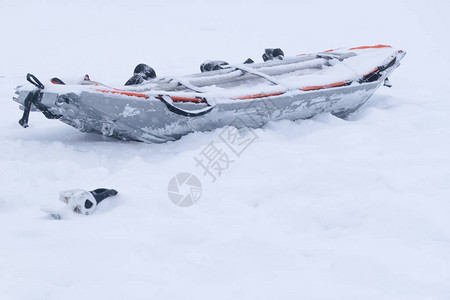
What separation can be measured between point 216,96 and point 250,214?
1.55 metres

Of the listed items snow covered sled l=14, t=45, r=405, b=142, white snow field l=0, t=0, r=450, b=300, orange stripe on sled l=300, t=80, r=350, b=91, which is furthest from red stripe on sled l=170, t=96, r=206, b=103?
orange stripe on sled l=300, t=80, r=350, b=91

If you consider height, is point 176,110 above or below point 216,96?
below

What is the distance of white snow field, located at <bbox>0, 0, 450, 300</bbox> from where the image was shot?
2.13m

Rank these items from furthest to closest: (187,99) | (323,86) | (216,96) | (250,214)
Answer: (323,86), (216,96), (187,99), (250,214)

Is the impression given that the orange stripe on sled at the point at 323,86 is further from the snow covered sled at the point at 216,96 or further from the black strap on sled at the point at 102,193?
the black strap on sled at the point at 102,193

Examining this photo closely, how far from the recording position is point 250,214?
9.24ft

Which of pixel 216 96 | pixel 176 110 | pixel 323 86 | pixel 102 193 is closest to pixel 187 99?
pixel 176 110

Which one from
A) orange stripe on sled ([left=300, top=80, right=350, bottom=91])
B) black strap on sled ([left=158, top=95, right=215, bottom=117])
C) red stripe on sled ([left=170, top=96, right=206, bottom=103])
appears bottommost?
black strap on sled ([left=158, top=95, right=215, bottom=117])

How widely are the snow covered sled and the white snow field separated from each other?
0.14 meters

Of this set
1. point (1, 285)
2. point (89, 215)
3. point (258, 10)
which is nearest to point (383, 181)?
point (89, 215)

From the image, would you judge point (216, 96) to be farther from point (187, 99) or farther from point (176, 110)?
point (176, 110)

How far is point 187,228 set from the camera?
2590 millimetres

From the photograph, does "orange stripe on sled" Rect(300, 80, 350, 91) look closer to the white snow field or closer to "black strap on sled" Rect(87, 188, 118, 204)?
the white snow field

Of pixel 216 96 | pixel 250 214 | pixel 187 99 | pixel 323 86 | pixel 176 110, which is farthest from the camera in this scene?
pixel 323 86
